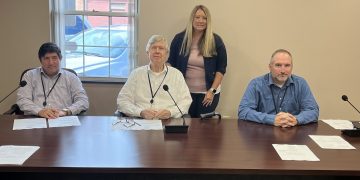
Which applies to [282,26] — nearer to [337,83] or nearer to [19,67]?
[337,83]

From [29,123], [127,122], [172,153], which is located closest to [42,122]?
[29,123]

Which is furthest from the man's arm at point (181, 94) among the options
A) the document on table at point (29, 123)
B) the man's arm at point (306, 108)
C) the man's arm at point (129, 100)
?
the document on table at point (29, 123)

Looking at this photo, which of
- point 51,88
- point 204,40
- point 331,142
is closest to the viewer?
point 331,142

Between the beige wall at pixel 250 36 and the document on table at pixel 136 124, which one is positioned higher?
the beige wall at pixel 250 36

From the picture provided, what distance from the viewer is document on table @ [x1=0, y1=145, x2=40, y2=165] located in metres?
1.61

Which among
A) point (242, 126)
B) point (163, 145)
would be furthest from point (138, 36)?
point (163, 145)

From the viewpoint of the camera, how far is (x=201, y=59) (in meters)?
3.22

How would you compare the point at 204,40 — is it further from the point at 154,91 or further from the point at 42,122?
the point at 42,122

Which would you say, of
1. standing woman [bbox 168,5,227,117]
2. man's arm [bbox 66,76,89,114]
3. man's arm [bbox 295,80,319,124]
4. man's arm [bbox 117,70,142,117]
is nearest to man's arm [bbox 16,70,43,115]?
man's arm [bbox 66,76,89,114]

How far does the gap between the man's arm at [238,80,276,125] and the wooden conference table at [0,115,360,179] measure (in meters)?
0.06

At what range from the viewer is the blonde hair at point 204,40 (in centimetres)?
318

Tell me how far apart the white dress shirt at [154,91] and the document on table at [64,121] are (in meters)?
0.42

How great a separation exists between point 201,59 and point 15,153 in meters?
1.90

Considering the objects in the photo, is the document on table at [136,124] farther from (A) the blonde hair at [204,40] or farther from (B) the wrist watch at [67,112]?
(A) the blonde hair at [204,40]
